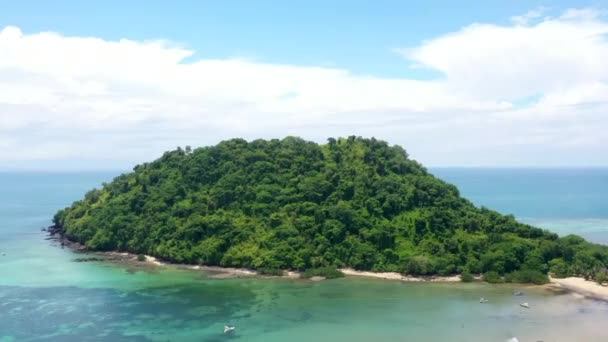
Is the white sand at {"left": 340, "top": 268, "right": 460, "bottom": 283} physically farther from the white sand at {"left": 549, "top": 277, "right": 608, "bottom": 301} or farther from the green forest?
the white sand at {"left": 549, "top": 277, "right": 608, "bottom": 301}

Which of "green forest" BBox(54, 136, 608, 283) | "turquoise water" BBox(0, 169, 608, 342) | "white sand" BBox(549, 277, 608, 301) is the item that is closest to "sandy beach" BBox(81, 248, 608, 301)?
"white sand" BBox(549, 277, 608, 301)

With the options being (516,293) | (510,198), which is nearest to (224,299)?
(516,293)

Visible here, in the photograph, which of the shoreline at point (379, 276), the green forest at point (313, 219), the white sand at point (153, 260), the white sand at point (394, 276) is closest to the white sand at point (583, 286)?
the shoreline at point (379, 276)

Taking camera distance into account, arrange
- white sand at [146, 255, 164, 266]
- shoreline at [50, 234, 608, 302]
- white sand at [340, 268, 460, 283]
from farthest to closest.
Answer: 1. white sand at [146, 255, 164, 266]
2. white sand at [340, 268, 460, 283]
3. shoreline at [50, 234, 608, 302]

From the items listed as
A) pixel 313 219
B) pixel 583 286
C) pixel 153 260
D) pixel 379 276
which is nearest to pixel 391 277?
pixel 379 276

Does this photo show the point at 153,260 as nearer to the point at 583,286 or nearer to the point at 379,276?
the point at 379,276
